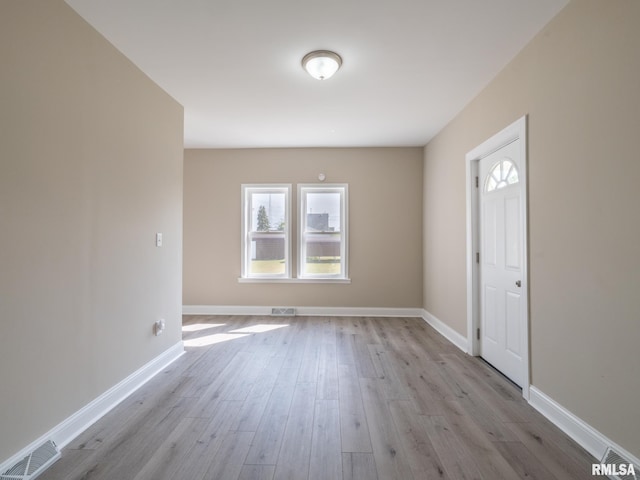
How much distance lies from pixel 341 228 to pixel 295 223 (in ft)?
2.54

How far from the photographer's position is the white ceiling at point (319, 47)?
1.98 metres

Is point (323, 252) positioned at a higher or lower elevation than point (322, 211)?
lower

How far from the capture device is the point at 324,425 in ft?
6.56

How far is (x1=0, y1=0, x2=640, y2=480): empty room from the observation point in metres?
1.60

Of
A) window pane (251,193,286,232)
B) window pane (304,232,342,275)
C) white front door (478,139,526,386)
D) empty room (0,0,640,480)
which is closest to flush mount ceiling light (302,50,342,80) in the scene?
empty room (0,0,640,480)

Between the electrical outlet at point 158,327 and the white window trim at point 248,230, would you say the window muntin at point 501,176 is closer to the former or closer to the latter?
the white window trim at point 248,230

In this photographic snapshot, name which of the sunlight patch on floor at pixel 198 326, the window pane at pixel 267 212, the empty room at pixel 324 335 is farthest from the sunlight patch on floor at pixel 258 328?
the window pane at pixel 267 212

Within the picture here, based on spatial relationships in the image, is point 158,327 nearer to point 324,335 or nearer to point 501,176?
point 324,335

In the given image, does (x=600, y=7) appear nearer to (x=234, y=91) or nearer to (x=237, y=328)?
(x=234, y=91)

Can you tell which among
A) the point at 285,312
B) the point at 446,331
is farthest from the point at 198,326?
the point at 446,331

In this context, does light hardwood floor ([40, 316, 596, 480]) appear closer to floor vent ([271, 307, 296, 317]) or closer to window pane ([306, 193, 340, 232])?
floor vent ([271, 307, 296, 317])

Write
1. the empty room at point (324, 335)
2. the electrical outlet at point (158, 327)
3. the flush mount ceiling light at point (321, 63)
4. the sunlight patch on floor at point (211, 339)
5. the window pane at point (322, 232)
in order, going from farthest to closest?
the window pane at point (322, 232)
the sunlight patch on floor at point (211, 339)
the electrical outlet at point (158, 327)
the flush mount ceiling light at point (321, 63)
the empty room at point (324, 335)

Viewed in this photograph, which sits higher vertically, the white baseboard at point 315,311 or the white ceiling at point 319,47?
the white ceiling at point 319,47

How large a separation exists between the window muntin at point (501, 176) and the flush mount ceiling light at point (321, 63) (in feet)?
5.74
